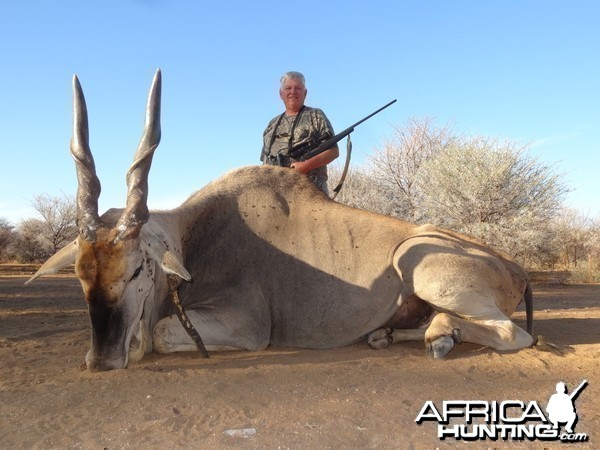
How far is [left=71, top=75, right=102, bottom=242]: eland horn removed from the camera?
377 cm

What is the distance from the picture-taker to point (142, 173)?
413 cm

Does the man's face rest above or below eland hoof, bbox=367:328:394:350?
above

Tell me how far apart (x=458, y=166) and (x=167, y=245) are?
44.0 feet


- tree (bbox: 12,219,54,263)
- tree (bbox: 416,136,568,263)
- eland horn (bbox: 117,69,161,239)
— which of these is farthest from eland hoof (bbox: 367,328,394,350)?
tree (bbox: 12,219,54,263)

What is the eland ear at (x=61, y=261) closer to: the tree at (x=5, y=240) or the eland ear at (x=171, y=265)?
the eland ear at (x=171, y=265)

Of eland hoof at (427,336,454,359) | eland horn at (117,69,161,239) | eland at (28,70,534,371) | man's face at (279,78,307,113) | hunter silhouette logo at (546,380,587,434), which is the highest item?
man's face at (279,78,307,113)

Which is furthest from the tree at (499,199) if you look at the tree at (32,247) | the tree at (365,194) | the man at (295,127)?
the tree at (32,247)

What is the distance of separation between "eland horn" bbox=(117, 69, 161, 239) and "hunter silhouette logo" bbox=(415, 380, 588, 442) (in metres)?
2.34

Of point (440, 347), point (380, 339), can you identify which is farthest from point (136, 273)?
point (440, 347)

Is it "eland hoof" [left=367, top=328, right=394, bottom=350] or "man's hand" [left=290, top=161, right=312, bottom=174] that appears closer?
"eland hoof" [left=367, top=328, right=394, bottom=350]

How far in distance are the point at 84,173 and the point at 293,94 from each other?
3.50m

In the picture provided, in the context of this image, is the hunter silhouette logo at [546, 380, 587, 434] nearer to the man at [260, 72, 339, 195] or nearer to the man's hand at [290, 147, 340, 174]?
the man's hand at [290, 147, 340, 174]

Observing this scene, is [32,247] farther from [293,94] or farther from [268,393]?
[268,393]

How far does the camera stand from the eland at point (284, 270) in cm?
409
